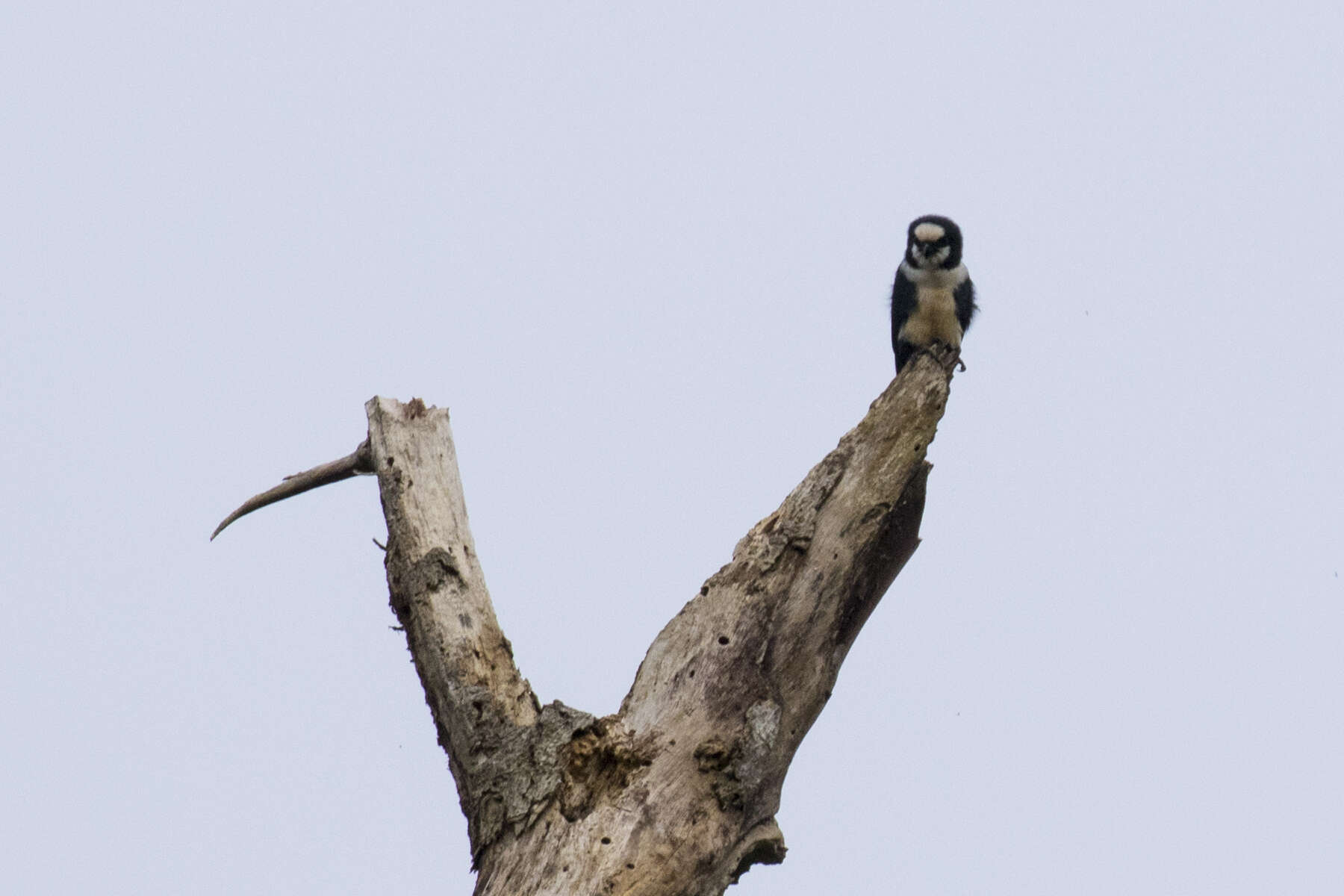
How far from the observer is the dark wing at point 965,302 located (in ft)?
22.2

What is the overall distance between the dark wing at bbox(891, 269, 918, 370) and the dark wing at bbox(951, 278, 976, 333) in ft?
0.65

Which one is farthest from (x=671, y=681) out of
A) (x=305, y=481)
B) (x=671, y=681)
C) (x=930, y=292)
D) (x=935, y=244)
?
(x=935, y=244)

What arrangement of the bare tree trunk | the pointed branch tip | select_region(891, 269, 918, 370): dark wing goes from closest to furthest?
the bare tree trunk → the pointed branch tip → select_region(891, 269, 918, 370): dark wing

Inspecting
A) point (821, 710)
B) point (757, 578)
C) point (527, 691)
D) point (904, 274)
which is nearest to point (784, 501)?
point (757, 578)

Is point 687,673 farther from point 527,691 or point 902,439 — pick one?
point 902,439

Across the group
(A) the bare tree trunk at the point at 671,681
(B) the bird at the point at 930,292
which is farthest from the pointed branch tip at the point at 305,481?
(B) the bird at the point at 930,292

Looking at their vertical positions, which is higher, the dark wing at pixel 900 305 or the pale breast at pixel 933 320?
the dark wing at pixel 900 305

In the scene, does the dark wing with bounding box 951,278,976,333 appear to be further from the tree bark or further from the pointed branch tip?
the pointed branch tip

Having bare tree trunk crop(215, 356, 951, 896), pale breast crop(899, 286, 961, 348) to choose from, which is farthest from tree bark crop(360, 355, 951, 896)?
pale breast crop(899, 286, 961, 348)

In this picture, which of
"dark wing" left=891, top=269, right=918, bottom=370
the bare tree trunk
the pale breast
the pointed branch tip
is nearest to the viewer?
the bare tree trunk

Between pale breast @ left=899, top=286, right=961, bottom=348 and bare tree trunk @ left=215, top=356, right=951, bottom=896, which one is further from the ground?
pale breast @ left=899, top=286, right=961, bottom=348

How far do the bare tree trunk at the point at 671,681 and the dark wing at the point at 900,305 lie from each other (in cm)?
121

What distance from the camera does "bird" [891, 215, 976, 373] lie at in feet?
21.9

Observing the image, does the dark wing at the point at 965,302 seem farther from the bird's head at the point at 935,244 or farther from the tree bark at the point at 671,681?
the tree bark at the point at 671,681
